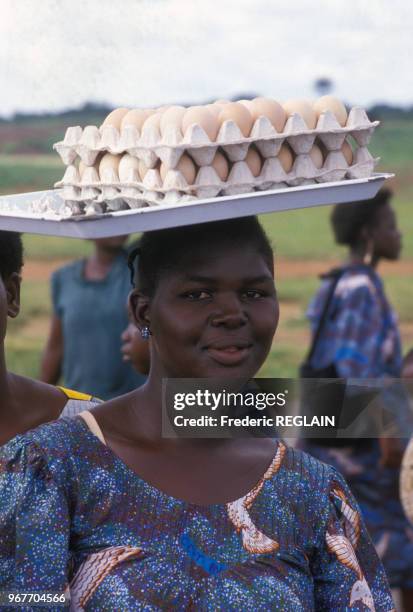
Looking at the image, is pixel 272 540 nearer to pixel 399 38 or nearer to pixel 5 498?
pixel 5 498

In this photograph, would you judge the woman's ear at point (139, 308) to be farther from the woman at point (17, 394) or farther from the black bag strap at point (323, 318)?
the black bag strap at point (323, 318)

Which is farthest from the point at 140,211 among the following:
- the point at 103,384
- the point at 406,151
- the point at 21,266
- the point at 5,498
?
the point at 406,151

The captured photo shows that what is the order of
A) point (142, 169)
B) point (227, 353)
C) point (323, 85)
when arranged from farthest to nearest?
point (323, 85), point (227, 353), point (142, 169)

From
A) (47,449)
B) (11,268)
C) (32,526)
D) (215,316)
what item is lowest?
(32,526)

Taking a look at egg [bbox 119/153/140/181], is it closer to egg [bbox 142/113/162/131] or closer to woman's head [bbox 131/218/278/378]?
egg [bbox 142/113/162/131]

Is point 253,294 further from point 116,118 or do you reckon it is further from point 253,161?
point 116,118

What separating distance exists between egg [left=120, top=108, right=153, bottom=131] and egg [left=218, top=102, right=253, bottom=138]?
0.17 metres

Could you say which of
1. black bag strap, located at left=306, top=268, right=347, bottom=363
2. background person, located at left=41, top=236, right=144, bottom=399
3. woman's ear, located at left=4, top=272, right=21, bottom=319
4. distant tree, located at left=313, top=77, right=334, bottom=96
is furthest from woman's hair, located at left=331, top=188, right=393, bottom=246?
distant tree, located at left=313, top=77, right=334, bottom=96

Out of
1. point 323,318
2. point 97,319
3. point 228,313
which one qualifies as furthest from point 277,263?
point 228,313

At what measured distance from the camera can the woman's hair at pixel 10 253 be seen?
3.14m

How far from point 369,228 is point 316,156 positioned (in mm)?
3511

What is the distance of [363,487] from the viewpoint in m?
5.71

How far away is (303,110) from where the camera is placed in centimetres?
262

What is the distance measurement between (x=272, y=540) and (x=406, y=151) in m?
21.2
